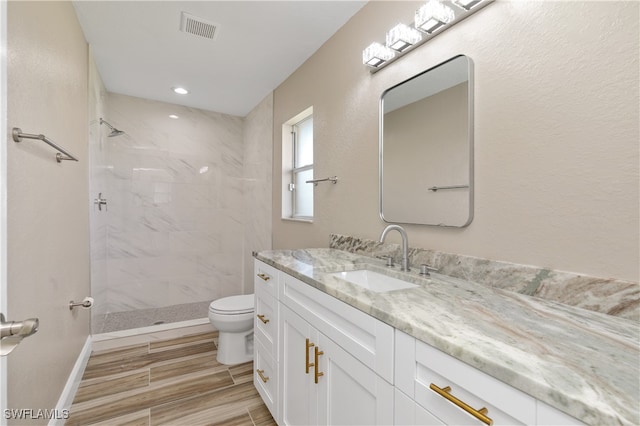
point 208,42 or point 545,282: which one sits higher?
point 208,42

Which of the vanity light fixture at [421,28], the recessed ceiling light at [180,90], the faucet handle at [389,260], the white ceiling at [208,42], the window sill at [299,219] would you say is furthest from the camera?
the recessed ceiling light at [180,90]

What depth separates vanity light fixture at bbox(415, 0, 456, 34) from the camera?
1.23m

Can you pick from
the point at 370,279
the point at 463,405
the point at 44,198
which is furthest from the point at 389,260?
the point at 44,198

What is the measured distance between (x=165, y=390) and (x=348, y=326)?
166 centimetres

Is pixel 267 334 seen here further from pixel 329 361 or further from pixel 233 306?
pixel 233 306

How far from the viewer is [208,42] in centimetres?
211

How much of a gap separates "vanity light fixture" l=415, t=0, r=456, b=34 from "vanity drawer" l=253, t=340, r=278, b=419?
1.78m

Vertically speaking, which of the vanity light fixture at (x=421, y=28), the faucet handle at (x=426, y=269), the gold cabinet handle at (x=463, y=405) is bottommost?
the gold cabinet handle at (x=463, y=405)

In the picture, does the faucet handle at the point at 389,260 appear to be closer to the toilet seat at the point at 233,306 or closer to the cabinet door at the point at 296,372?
the cabinet door at the point at 296,372

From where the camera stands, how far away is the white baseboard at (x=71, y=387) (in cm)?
155

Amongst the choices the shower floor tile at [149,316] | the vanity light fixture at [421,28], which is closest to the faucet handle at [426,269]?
the vanity light fixture at [421,28]

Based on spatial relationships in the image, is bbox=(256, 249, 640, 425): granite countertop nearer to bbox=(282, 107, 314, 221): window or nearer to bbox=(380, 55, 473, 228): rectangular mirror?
bbox=(380, 55, 473, 228): rectangular mirror

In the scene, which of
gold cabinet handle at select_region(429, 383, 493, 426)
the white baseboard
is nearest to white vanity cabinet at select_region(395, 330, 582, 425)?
gold cabinet handle at select_region(429, 383, 493, 426)

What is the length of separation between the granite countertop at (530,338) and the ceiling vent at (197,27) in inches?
71.9
